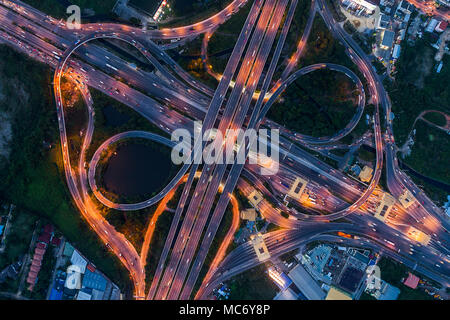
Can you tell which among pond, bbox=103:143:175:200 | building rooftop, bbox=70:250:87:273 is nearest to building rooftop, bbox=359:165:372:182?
pond, bbox=103:143:175:200

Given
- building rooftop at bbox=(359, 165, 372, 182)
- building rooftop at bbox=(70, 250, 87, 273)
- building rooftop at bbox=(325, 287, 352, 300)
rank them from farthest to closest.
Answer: building rooftop at bbox=(359, 165, 372, 182)
building rooftop at bbox=(70, 250, 87, 273)
building rooftop at bbox=(325, 287, 352, 300)

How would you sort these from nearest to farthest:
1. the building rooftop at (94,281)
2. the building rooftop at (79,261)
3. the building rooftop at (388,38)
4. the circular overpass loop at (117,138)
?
the building rooftop at (94,281), the building rooftop at (79,261), the building rooftop at (388,38), the circular overpass loop at (117,138)

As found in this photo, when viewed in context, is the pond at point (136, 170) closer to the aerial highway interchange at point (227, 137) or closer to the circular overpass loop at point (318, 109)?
the aerial highway interchange at point (227, 137)

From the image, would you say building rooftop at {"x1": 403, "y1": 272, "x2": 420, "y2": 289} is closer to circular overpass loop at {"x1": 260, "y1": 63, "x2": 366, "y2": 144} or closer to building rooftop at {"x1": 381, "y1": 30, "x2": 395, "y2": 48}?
circular overpass loop at {"x1": 260, "y1": 63, "x2": 366, "y2": 144}

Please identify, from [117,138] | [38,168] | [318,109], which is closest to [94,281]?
[38,168]

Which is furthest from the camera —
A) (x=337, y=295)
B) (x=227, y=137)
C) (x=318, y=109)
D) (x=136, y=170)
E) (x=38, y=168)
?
(x=136, y=170)

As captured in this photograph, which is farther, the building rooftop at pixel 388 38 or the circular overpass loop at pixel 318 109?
the circular overpass loop at pixel 318 109

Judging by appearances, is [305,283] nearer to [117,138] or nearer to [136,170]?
[136,170]

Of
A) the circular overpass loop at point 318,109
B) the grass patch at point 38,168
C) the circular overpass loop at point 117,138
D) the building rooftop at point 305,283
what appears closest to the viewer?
the building rooftop at point 305,283

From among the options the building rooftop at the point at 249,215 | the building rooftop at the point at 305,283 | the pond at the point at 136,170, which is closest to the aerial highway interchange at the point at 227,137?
the building rooftop at the point at 249,215
